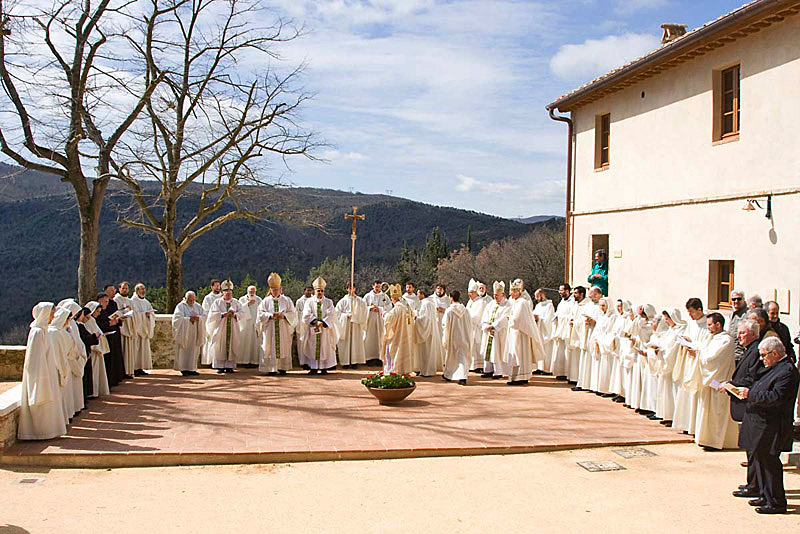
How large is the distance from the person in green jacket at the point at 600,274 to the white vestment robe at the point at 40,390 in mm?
11167

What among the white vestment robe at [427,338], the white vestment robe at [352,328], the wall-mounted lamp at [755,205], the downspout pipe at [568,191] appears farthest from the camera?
the downspout pipe at [568,191]

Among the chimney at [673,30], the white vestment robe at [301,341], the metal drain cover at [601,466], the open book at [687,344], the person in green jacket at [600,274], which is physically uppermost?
the chimney at [673,30]

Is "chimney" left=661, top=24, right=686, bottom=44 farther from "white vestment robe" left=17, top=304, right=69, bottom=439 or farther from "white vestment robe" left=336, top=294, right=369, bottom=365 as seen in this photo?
"white vestment robe" left=17, top=304, right=69, bottom=439

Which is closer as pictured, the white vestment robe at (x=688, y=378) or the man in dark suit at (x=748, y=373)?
the man in dark suit at (x=748, y=373)

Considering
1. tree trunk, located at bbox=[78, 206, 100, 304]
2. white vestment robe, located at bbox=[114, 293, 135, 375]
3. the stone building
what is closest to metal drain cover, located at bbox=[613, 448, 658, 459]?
the stone building

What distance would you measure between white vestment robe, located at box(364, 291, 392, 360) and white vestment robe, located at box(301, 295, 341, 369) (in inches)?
44.5

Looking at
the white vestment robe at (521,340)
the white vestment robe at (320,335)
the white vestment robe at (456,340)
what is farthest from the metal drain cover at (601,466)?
the white vestment robe at (320,335)

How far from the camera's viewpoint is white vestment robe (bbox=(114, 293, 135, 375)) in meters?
12.9

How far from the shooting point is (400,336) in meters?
12.9

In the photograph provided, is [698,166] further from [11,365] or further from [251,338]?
[11,365]

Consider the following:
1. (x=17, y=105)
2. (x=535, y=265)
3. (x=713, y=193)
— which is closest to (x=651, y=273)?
(x=713, y=193)

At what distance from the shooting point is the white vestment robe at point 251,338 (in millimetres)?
14414

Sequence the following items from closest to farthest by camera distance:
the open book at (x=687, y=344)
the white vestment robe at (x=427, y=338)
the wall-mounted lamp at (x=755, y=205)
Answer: the open book at (x=687, y=344) < the wall-mounted lamp at (x=755, y=205) < the white vestment robe at (x=427, y=338)

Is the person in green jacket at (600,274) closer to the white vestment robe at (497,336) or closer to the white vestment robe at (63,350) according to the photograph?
the white vestment robe at (497,336)
